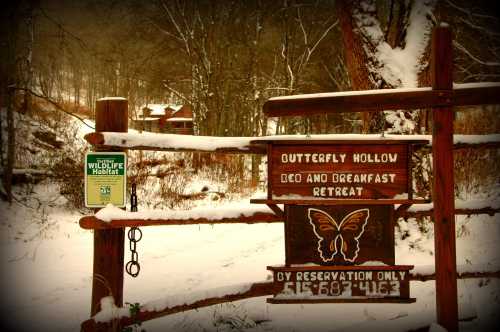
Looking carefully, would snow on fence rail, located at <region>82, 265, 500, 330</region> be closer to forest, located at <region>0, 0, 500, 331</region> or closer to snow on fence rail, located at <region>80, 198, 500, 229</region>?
forest, located at <region>0, 0, 500, 331</region>

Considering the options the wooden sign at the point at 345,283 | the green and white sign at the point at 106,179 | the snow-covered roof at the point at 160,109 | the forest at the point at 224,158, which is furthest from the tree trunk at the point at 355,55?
the snow-covered roof at the point at 160,109

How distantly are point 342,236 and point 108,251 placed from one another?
6.06ft

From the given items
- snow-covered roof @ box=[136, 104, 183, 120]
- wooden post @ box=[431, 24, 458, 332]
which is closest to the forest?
wooden post @ box=[431, 24, 458, 332]

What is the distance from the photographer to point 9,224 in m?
8.23

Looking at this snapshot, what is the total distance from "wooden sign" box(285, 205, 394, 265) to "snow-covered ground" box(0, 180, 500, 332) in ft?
2.44

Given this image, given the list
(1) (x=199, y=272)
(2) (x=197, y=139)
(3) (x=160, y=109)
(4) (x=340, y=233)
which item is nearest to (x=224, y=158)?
(1) (x=199, y=272)

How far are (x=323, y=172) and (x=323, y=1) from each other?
47.1 ft

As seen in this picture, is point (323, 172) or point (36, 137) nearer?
point (323, 172)

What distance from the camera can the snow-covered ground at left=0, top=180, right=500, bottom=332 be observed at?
3.91 meters

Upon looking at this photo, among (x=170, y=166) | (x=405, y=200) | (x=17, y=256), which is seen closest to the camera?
(x=405, y=200)

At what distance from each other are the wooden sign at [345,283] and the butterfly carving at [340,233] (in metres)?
0.12

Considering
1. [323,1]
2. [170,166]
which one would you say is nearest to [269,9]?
[323,1]

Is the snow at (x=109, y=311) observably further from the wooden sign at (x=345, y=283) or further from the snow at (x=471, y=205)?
the snow at (x=471, y=205)

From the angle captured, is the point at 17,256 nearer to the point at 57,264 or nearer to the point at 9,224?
the point at 57,264
